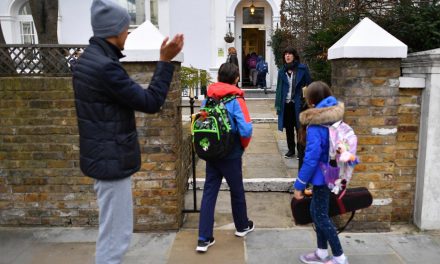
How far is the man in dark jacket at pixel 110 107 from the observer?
2373 mm

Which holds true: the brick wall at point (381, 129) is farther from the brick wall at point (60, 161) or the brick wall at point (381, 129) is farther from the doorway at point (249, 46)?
the doorway at point (249, 46)

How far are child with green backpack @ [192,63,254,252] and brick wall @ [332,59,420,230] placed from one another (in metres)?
1.12

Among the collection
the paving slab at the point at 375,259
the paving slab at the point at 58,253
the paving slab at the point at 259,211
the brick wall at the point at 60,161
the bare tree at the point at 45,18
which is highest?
the bare tree at the point at 45,18

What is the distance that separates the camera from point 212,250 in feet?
12.7

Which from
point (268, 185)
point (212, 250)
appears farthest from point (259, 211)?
point (212, 250)

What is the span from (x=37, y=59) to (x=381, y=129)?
3539 mm

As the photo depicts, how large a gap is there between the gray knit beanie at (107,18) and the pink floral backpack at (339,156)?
1.69 m

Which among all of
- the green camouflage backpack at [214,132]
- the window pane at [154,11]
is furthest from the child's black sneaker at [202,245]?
the window pane at [154,11]

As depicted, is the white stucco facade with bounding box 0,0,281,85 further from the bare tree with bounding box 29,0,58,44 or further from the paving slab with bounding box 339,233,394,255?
the paving slab with bounding box 339,233,394,255

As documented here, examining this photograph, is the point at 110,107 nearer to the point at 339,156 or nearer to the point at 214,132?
the point at 214,132

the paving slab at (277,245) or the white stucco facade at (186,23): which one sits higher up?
the white stucco facade at (186,23)

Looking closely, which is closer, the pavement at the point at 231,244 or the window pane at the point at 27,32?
the pavement at the point at 231,244

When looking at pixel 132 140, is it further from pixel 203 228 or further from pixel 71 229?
pixel 71 229

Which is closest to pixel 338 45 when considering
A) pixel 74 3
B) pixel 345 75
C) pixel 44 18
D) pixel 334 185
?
pixel 345 75
